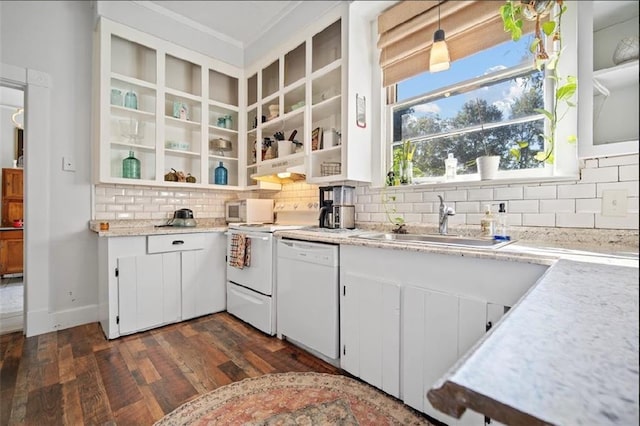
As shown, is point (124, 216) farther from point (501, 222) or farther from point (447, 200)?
point (501, 222)

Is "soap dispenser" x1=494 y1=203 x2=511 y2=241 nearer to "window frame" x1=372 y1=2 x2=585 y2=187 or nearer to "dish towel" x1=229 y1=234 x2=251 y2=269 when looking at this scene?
"window frame" x1=372 y1=2 x2=585 y2=187

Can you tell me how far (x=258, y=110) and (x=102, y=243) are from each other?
1927 millimetres

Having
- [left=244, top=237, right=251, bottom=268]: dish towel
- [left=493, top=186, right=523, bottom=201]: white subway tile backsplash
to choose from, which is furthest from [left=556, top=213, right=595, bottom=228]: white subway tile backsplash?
[left=244, top=237, right=251, bottom=268]: dish towel

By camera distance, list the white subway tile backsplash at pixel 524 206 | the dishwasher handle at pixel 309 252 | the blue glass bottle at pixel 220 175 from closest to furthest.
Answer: the white subway tile backsplash at pixel 524 206, the dishwasher handle at pixel 309 252, the blue glass bottle at pixel 220 175

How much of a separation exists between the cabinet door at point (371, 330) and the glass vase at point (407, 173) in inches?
34.6

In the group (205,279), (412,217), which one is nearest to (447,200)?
(412,217)

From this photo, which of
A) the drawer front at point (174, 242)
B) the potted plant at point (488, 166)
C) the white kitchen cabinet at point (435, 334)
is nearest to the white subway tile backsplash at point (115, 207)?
the drawer front at point (174, 242)

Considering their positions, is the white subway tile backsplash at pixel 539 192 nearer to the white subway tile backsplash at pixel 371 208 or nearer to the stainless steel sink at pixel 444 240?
the stainless steel sink at pixel 444 240

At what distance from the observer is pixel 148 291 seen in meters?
2.46

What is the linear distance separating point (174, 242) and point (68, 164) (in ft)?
3.76

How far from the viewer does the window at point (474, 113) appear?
1769mm

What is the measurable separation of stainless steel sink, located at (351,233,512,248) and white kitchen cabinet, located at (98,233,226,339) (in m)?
1.59

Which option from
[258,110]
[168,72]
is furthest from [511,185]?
[168,72]

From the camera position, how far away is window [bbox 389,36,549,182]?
1.77m
